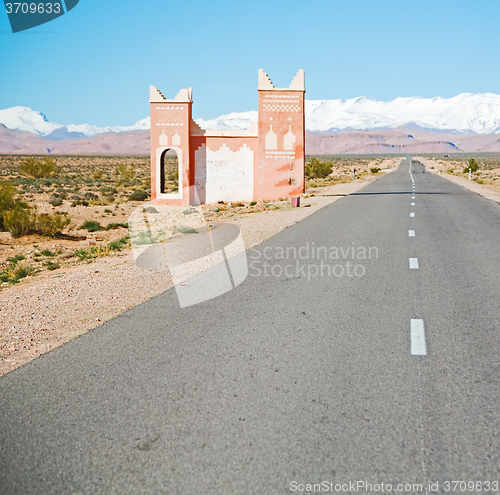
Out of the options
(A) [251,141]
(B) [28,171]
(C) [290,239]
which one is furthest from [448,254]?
(B) [28,171]

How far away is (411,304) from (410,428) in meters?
3.78

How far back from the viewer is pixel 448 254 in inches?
467

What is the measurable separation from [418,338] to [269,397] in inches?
89.4

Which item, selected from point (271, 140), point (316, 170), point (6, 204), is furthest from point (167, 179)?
point (6, 204)

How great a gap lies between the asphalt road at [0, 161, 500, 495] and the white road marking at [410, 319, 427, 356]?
32mm

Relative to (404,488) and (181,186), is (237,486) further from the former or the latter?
(181,186)

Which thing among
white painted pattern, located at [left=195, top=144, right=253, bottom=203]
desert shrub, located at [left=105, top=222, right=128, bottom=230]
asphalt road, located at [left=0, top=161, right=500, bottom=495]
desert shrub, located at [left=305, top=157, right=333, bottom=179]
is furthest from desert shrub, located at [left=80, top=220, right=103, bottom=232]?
desert shrub, located at [left=305, top=157, right=333, bottom=179]

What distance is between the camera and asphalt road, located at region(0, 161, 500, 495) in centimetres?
363

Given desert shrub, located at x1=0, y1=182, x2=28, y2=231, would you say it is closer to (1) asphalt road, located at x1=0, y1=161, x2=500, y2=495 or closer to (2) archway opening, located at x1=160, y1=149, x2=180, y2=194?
(2) archway opening, located at x1=160, y1=149, x2=180, y2=194

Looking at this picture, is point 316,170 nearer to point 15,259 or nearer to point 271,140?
point 271,140

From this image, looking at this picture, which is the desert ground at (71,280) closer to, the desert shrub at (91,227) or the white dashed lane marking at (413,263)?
the desert shrub at (91,227)

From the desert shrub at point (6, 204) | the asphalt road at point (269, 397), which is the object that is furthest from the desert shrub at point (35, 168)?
the asphalt road at point (269, 397)

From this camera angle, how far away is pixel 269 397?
4730 mm

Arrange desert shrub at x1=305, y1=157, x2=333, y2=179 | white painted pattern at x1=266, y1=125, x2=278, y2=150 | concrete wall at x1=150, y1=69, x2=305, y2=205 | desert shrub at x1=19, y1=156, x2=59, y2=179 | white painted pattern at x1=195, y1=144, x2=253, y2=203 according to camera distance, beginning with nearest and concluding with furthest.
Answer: concrete wall at x1=150, y1=69, x2=305, y2=205
white painted pattern at x1=266, y1=125, x2=278, y2=150
white painted pattern at x1=195, y1=144, x2=253, y2=203
desert shrub at x1=305, y1=157, x2=333, y2=179
desert shrub at x1=19, y1=156, x2=59, y2=179
